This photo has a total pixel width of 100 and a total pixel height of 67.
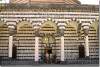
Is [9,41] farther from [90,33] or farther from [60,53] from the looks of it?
[90,33]

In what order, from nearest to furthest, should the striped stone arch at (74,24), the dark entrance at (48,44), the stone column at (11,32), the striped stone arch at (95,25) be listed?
the stone column at (11,32)
the striped stone arch at (74,24)
the striped stone arch at (95,25)
the dark entrance at (48,44)

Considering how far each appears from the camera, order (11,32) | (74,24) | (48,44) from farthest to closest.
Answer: (48,44) < (74,24) < (11,32)

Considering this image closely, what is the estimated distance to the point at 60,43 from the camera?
934 inches

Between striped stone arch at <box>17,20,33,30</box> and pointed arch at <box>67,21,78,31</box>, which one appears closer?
striped stone arch at <box>17,20,33,30</box>

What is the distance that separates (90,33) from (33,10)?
4.45 meters

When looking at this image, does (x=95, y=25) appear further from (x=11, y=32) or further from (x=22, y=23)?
(x=11, y=32)

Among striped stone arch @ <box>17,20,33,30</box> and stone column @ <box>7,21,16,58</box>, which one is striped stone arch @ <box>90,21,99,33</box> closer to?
striped stone arch @ <box>17,20,33,30</box>

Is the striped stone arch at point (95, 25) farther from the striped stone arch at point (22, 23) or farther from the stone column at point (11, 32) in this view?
the stone column at point (11, 32)

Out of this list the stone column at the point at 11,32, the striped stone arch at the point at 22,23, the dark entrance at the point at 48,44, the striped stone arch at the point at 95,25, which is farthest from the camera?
the dark entrance at the point at 48,44

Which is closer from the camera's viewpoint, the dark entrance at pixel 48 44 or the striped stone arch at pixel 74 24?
the striped stone arch at pixel 74 24

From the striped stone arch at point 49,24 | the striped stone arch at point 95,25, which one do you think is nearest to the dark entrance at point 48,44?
the striped stone arch at point 49,24

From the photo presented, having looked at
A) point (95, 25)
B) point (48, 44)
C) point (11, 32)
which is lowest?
point (48, 44)

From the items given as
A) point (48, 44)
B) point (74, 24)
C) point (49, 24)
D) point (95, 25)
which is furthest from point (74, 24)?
point (48, 44)

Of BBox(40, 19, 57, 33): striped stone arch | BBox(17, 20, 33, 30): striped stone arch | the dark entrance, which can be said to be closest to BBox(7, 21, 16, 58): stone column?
BBox(17, 20, 33, 30): striped stone arch
